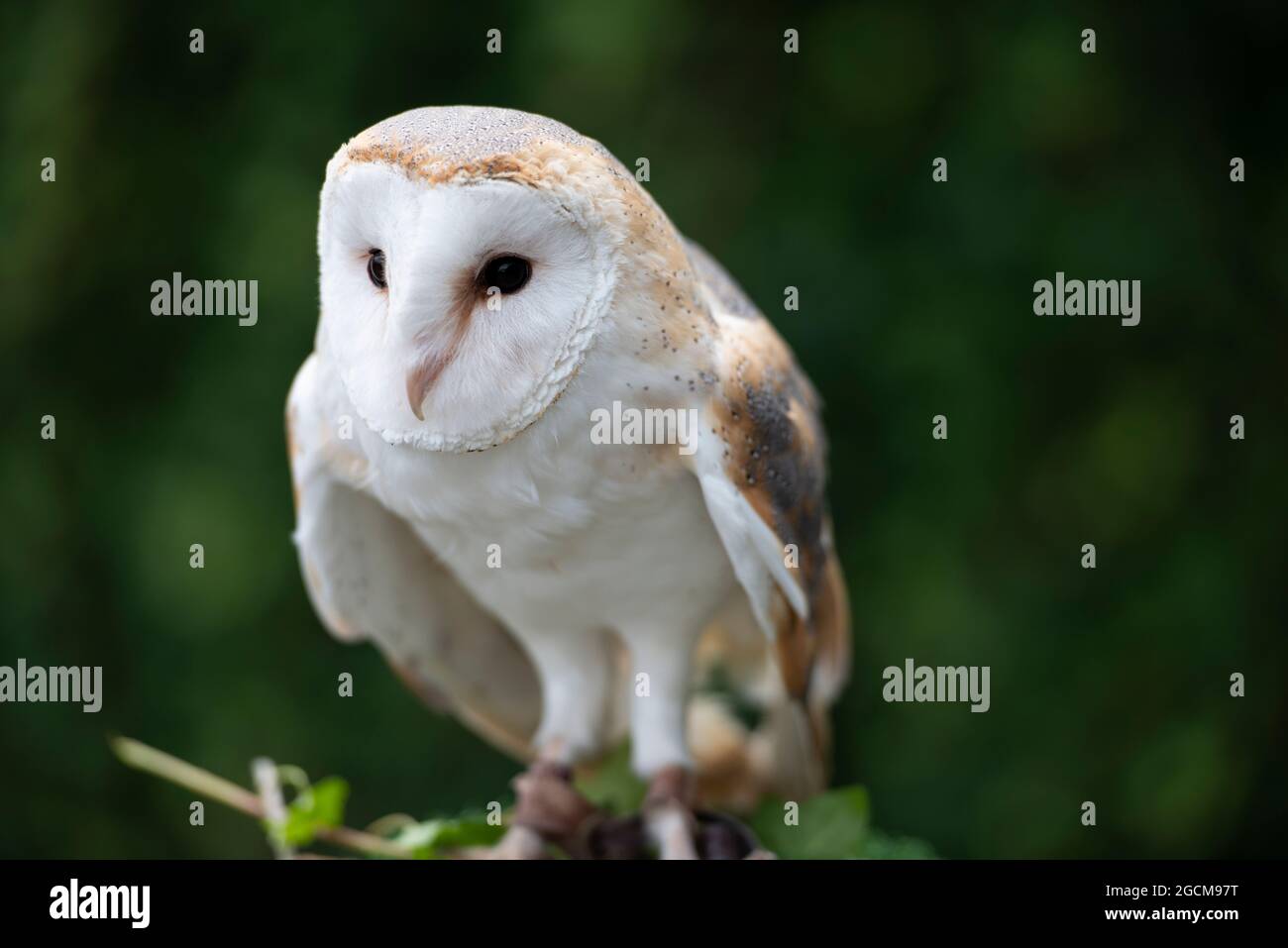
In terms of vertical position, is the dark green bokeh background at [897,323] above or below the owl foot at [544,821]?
above

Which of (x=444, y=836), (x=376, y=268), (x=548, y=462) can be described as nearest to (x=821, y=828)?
(x=444, y=836)

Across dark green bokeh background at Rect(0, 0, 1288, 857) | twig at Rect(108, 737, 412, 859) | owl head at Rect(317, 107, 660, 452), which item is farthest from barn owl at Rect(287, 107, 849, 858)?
dark green bokeh background at Rect(0, 0, 1288, 857)

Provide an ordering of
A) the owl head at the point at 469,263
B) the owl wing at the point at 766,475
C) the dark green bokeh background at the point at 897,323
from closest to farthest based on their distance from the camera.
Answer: the owl head at the point at 469,263, the owl wing at the point at 766,475, the dark green bokeh background at the point at 897,323

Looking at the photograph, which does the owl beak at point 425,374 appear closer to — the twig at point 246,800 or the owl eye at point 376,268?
the owl eye at point 376,268

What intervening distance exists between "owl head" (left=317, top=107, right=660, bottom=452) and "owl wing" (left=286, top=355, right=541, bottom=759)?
0.14 metres

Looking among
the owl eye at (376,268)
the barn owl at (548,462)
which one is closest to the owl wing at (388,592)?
the barn owl at (548,462)

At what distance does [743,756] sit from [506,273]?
33.9 inches

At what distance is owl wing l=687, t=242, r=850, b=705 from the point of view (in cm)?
107

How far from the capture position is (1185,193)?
2.01 meters

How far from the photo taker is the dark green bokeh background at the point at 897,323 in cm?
201

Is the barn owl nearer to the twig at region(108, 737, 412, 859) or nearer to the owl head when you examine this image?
A: the owl head

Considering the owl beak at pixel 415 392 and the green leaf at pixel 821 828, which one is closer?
the owl beak at pixel 415 392

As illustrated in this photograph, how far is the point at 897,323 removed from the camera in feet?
6.75

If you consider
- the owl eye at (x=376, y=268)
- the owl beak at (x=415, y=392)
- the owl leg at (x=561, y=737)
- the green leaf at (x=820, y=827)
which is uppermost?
the owl eye at (x=376, y=268)
